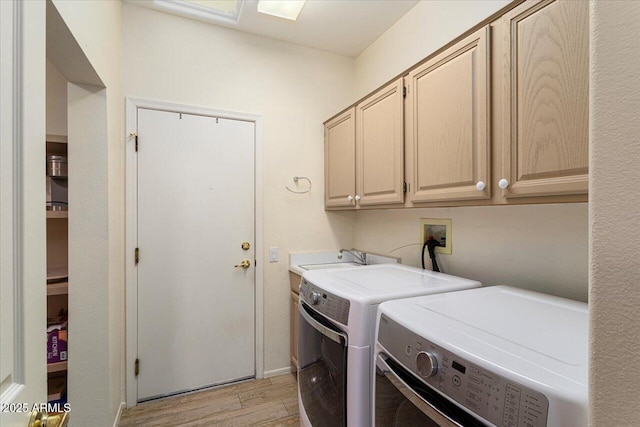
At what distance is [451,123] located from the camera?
1354 mm

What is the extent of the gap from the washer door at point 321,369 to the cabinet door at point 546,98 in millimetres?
932

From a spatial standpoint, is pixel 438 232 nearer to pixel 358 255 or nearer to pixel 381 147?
pixel 381 147

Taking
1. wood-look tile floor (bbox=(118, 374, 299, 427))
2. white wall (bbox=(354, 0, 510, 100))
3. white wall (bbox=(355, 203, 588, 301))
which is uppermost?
white wall (bbox=(354, 0, 510, 100))

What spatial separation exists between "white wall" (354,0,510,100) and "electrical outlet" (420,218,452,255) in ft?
3.63

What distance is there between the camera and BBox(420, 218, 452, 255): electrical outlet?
5.92ft

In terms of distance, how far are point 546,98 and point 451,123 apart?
39cm

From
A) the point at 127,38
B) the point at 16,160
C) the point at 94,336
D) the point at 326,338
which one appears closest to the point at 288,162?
the point at 127,38

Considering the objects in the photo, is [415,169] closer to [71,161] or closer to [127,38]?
[71,161]

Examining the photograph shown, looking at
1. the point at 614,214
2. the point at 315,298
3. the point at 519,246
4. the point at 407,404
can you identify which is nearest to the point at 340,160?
the point at 315,298

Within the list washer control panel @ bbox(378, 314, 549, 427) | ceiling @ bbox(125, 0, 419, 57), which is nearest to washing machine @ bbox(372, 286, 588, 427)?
washer control panel @ bbox(378, 314, 549, 427)

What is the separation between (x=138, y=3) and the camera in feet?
6.64

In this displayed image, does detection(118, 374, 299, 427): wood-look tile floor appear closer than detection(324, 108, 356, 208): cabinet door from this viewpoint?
Yes

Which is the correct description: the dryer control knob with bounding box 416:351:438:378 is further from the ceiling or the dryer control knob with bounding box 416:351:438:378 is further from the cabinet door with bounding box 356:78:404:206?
the ceiling

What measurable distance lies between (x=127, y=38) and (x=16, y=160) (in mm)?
1924
